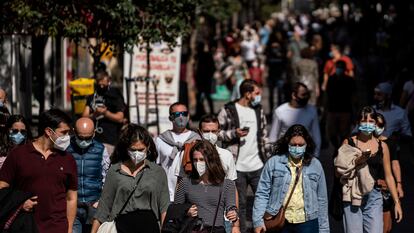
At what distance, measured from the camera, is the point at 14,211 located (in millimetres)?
8492

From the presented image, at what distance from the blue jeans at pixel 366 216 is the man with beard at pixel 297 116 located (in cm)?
264

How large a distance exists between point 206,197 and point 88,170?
1.41m

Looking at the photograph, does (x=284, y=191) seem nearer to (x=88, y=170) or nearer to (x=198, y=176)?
(x=198, y=176)

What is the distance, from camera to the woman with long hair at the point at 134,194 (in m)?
8.79

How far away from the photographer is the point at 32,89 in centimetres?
1906

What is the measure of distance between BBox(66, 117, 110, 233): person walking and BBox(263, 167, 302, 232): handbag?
56.3 inches

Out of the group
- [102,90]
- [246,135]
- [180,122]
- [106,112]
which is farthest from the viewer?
[102,90]

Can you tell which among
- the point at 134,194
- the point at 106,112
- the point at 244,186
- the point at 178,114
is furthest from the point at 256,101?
the point at 134,194

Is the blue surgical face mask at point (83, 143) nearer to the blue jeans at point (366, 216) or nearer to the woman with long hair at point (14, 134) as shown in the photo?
the woman with long hair at point (14, 134)

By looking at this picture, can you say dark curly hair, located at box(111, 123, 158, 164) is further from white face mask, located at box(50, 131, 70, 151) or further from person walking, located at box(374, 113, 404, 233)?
person walking, located at box(374, 113, 404, 233)

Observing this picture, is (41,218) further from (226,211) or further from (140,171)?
(226,211)

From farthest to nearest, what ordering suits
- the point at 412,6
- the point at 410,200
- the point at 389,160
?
the point at 412,6
the point at 410,200
the point at 389,160

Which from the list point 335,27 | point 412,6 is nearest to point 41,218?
point 412,6

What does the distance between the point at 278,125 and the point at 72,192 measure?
4.36 metres
